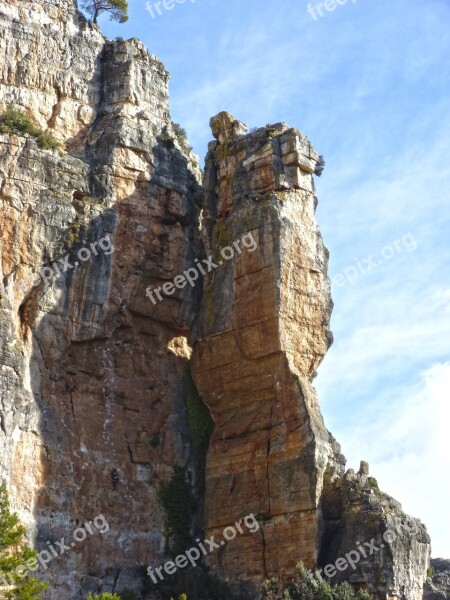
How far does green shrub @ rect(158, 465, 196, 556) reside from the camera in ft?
158

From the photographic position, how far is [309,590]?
42906mm

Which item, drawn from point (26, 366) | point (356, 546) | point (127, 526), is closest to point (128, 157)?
point (26, 366)

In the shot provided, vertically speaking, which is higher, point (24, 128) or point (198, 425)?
point (24, 128)

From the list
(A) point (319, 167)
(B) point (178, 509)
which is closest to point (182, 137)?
(A) point (319, 167)

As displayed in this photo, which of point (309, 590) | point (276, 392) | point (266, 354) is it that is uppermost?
point (266, 354)

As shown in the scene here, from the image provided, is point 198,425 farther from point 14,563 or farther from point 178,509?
point 14,563

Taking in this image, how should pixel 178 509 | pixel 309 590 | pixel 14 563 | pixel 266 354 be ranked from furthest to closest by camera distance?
pixel 178 509 < pixel 266 354 < pixel 309 590 < pixel 14 563

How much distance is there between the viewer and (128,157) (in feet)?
173

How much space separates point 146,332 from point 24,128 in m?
9.62

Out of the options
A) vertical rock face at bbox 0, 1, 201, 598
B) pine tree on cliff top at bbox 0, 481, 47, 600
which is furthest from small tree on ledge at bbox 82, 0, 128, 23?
pine tree on cliff top at bbox 0, 481, 47, 600

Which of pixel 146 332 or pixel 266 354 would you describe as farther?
pixel 146 332

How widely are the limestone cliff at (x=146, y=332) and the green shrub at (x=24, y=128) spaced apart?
1.42ft

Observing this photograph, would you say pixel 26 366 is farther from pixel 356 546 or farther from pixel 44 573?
pixel 356 546

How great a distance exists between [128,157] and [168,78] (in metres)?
6.14
